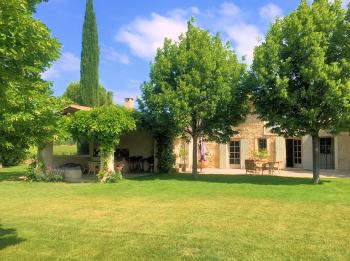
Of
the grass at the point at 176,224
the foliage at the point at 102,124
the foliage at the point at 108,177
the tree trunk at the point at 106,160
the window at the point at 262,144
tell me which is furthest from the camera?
the window at the point at 262,144

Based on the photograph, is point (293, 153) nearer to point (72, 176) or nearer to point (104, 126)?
point (104, 126)

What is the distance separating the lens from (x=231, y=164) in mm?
27766

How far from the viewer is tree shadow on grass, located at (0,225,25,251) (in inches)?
277

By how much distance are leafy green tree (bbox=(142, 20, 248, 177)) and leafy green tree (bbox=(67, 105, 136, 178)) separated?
1.56m

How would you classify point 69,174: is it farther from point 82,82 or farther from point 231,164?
point 82,82

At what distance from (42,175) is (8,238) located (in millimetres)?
11104

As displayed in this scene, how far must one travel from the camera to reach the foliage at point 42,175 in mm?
18094

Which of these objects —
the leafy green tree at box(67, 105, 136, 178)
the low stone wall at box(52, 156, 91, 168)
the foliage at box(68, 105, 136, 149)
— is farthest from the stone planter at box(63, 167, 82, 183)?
the low stone wall at box(52, 156, 91, 168)

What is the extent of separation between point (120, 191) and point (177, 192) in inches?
83.9

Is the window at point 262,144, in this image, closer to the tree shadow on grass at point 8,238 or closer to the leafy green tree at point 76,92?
the tree shadow on grass at point 8,238

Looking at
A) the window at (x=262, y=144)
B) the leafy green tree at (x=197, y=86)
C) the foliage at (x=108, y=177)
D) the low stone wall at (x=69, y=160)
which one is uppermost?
the leafy green tree at (x=197, y=86)

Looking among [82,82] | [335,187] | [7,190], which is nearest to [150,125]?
[7,190]

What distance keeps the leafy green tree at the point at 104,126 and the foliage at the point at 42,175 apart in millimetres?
1986

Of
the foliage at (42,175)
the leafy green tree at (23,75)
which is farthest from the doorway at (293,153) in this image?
the leafy green tree at (23,75)
